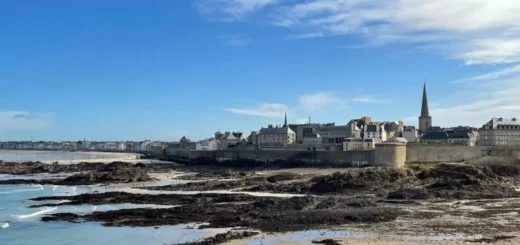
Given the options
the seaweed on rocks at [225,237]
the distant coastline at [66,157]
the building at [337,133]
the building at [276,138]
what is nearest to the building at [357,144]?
the building at [337,133]

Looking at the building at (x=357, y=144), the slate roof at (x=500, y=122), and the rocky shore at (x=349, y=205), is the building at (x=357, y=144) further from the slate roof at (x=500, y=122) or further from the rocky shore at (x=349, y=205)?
the rocky shore at (x=349, y=205)

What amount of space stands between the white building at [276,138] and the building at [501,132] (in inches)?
972

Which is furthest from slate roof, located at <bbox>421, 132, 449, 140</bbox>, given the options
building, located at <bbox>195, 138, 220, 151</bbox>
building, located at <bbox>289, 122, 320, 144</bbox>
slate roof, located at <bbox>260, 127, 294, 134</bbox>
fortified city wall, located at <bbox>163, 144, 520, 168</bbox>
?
building, located at <bbox>195, 138, 220, 151</bbox>

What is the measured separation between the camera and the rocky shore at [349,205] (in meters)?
17.1

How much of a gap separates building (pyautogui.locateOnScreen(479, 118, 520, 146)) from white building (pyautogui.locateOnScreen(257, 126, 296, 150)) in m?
24.7

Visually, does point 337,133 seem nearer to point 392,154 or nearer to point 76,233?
point 392,154

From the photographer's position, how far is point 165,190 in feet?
100

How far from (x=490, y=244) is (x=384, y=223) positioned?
13.3ft

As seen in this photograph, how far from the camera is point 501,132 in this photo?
59.5 meters

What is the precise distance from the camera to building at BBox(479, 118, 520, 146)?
59312 millimetres

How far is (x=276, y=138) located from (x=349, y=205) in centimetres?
5331

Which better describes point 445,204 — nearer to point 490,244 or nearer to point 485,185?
point 485,185

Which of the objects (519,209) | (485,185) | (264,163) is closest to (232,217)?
(519,209)

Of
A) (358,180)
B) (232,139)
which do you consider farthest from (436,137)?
(232,139)
